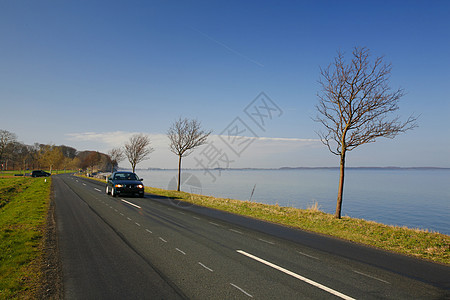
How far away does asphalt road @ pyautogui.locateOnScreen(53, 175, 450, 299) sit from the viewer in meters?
4.41

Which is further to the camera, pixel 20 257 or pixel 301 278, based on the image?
pixel 20 257

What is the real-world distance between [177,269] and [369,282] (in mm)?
3639

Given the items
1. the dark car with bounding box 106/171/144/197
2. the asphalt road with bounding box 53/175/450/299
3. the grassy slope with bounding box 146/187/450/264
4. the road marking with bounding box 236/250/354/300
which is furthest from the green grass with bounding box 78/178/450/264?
the dark car with bounding box 106/171/144/197

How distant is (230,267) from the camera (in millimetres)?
5578

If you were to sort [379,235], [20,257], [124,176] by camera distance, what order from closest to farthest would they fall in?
[20,257], [379,235], [124,176]

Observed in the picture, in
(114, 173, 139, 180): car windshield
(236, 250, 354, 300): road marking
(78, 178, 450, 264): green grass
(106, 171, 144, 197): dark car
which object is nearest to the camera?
(236, 250, 354, 300): road marking

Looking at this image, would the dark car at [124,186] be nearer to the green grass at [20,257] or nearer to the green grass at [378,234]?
the green grass at [20,257]

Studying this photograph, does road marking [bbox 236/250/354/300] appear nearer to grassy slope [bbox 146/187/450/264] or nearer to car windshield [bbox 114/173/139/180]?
grassy slope [bbox 146/187/450/264]

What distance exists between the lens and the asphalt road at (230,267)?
14.5 feet

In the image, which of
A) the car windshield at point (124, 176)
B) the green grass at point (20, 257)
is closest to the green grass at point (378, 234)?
the green grass at point (20, 257)

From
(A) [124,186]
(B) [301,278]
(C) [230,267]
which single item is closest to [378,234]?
(B) [301,278]

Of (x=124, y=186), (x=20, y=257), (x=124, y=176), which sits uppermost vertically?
(x=124, y=176)

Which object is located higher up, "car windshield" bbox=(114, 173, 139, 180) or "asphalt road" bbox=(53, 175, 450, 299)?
"car windshield" bbox=(114, 173, 139, 180)

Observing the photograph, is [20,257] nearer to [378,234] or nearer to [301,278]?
[301,278]
